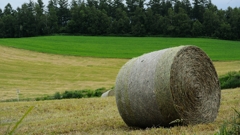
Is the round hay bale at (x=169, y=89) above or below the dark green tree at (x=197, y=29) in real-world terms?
above

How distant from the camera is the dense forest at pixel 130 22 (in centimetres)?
7433

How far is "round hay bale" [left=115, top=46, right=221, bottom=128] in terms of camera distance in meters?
6.90

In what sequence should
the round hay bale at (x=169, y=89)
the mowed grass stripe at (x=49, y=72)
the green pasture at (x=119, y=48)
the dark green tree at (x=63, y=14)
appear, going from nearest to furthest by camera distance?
the round hay bale at (x=169, y=89) < the mowed grass stripe at (x=49, y=72) < the green pasture at (x=119, y=48) < the dark green tree at (x=63, y=14)

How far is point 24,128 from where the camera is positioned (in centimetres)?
902

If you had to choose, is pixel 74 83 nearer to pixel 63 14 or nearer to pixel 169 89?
pixel 169 89

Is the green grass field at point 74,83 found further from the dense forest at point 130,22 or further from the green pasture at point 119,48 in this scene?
the dense forest at point 130,22

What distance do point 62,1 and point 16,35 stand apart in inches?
820

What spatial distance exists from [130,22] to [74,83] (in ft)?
178

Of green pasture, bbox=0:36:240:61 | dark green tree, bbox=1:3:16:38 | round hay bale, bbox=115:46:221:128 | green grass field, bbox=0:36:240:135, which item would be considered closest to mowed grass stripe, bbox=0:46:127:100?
green grass field, bbox=0:36:240:135

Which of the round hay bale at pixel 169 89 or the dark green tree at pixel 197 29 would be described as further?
the dark green tree at pixel 197 29

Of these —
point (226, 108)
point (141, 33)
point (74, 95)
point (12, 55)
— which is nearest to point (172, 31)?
point (141, 33)

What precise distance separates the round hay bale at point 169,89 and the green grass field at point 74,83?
277 millimetres

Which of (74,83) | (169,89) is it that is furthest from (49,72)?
(169,89)

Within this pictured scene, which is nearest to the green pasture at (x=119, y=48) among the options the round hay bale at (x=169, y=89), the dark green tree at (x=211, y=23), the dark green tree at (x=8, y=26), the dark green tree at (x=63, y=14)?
the dark green tree at (x=211, y=23)
